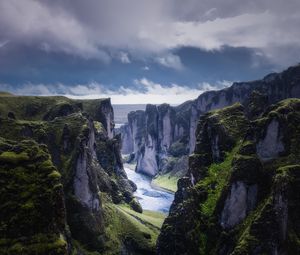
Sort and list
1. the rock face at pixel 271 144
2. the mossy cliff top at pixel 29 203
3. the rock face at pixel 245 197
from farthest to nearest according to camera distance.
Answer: the rock face at pixel 271 144, the rock face at pixel 245 197, the mossy cliff top at pixel 29 203

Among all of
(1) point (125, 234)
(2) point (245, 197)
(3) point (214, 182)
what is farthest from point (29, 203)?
(3) point (214, 182)

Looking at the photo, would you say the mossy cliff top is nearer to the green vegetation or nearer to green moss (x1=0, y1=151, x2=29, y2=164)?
green moss (x1=0, y1=151, x2=29, y2=164)

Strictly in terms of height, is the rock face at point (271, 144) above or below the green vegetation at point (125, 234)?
above

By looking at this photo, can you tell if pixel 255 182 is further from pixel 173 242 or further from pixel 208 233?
pixel 173 242

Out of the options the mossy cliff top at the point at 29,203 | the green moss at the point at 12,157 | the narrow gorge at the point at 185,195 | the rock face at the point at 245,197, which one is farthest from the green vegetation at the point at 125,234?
the green moss at the point at 12,157

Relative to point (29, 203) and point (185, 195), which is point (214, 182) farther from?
point (29, 203)

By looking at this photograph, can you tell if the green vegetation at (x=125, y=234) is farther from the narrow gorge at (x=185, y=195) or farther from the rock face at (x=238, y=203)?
the rock face at (x=238, y=203)

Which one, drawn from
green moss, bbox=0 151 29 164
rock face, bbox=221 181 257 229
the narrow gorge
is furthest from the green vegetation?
green moss, bbox=0 151 29 164
